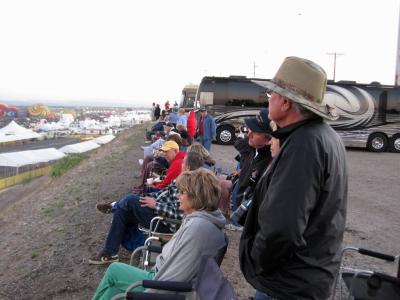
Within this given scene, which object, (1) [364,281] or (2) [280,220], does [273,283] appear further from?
(1) [364,281]

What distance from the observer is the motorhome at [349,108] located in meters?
19.2

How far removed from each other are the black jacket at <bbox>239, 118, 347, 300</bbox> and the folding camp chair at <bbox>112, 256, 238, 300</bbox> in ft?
0.74

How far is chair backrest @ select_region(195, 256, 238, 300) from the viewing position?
2150 millimetres

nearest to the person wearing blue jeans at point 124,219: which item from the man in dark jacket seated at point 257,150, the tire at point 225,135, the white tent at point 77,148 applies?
the man in dark jacket seated at point 257,150

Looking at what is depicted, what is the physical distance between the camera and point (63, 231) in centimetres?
687

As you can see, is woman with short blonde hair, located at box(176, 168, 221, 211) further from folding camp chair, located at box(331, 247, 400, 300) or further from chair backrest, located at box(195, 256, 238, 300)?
folding camp chair, located at box(331, 247, 400, 300)

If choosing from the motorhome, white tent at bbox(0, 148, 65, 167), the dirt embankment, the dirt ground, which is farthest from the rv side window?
white tent at bbox(0, 148, 65, 167)

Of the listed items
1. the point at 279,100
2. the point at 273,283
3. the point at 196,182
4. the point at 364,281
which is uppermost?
the point at 279,100

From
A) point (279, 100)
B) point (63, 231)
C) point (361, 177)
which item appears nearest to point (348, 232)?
point (63, 231)

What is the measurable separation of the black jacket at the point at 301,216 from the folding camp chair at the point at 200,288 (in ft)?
0.74

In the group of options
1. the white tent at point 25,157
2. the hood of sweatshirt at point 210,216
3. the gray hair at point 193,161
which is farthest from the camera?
the white tent at point 25,157

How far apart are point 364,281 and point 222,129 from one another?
16656mm

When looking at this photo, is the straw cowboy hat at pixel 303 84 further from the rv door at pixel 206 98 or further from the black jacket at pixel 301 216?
the rv door at pixel 206 98

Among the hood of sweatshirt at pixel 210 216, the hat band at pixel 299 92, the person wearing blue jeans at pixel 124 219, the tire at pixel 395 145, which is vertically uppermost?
the hat band at pixel 299 92
